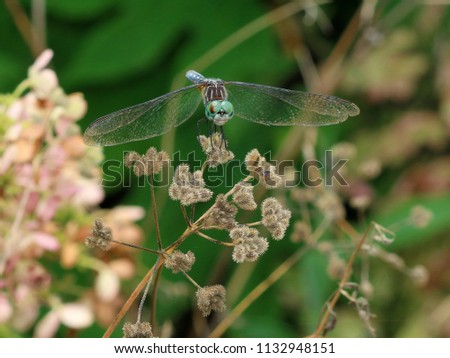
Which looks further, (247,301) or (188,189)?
(247,301)

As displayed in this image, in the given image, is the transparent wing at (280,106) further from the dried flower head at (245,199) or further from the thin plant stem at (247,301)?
the dried flower head at (245,199)

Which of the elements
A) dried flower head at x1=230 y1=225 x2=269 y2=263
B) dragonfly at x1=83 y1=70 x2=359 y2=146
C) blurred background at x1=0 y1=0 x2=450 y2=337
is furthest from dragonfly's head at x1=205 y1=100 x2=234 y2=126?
blurred background at x1=0 y1=0 x2=450 y2=337

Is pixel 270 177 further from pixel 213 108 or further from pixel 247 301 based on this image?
pixel 247 301

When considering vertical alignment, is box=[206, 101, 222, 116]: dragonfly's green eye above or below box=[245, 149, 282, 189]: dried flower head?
above

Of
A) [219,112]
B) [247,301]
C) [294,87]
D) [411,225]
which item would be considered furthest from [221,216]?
[294,87]

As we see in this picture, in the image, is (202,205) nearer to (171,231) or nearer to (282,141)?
(171,231)

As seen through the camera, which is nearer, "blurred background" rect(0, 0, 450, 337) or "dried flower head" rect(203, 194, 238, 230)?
"dried flower head" rect(203, 194, 238, 230)

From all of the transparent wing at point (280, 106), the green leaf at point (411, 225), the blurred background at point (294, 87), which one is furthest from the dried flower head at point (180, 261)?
the green leaf at point (411, 225)

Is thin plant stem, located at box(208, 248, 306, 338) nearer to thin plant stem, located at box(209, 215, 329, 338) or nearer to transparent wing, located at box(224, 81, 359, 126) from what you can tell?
thin plant stem, located at box(209, 215, 329, 338)
